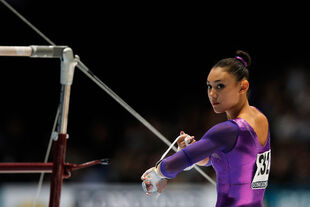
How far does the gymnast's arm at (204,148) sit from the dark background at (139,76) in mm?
2937

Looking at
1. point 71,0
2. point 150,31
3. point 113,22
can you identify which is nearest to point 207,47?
point 150,31

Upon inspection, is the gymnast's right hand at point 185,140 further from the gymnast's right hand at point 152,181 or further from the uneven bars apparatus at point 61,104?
the uneven bars apparatus at point 61,104

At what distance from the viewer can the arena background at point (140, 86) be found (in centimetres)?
521

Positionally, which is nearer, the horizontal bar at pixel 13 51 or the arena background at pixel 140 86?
the horizontal bar at pixel 13 51

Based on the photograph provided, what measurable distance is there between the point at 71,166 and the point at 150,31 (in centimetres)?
448

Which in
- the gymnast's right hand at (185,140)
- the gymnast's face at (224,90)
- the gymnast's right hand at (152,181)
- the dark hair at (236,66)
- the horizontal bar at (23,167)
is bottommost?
the gymnast's right hand at (152,181)

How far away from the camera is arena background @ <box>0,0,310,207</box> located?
17.1 feet

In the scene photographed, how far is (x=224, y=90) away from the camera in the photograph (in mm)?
2203

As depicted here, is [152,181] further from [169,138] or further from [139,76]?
[139,76]

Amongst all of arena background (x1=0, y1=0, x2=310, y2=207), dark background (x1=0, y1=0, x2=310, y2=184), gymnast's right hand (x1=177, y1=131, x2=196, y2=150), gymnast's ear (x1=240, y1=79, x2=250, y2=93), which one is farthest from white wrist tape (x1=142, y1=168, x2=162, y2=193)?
dark background (x1=0, y1=0, x2=310, y2=184)

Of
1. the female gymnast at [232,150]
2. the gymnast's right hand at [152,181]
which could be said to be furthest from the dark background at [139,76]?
the female gymnast at [232,150]

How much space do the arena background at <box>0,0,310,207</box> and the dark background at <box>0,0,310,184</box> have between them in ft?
0.04

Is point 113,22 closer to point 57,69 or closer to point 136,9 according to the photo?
point 136,9

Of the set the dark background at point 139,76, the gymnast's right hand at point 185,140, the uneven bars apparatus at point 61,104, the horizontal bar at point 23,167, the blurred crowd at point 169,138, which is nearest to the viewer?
the uneven bars apparatus at point 61,104
